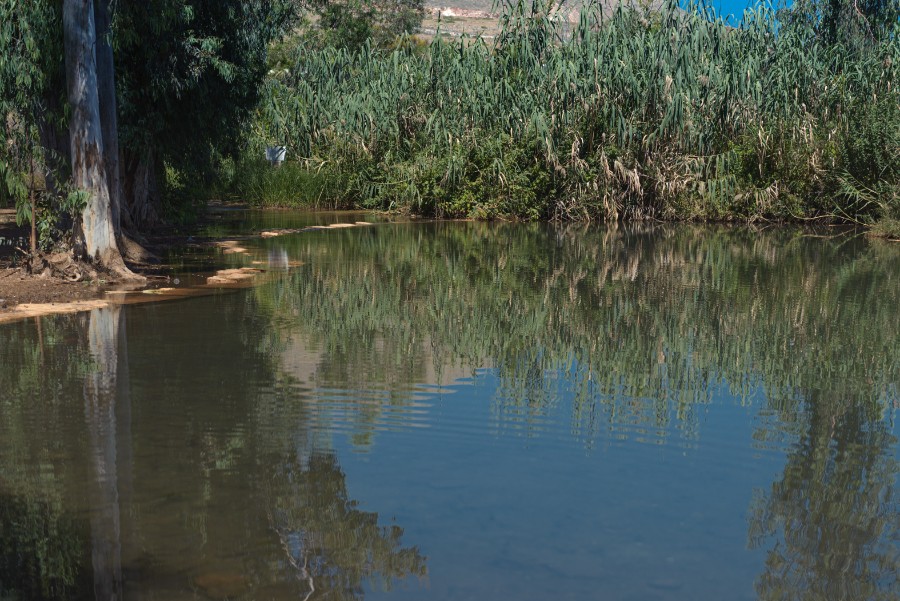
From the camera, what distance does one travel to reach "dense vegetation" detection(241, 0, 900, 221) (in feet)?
74.2

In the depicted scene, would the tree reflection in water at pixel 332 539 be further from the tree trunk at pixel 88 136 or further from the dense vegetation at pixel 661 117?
the dense vegetation at pixel 661 117

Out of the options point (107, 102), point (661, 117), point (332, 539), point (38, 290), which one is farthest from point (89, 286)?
point (661, 117)

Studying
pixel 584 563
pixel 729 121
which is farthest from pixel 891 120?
pixel 584 563

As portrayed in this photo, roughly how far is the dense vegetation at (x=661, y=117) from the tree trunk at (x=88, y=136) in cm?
1266

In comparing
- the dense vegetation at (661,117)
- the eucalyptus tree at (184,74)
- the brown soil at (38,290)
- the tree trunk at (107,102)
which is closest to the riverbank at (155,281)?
the brown soil at (38,290)

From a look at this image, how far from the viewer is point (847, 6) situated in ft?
Answer: 78.4

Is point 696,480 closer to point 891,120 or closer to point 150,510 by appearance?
point 150,510

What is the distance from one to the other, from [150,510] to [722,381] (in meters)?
4.49

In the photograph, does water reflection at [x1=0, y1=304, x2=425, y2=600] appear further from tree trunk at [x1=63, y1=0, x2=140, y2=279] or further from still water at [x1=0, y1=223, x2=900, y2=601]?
tree trunk at [x1=63, y1=0, x2=140, y2=279]

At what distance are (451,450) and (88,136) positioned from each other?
26.1 ft

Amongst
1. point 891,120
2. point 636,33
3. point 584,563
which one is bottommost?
point 584,563

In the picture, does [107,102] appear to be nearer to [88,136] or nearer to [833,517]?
[88,136]

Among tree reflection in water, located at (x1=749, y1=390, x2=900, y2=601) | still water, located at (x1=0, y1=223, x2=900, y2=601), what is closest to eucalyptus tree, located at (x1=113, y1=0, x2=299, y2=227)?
still water, located at (x1=0, y1=223, x2=900, y2=601)

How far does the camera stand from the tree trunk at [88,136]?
11836mm
